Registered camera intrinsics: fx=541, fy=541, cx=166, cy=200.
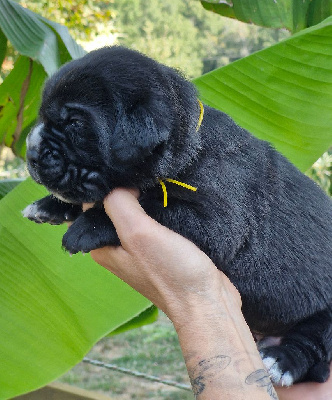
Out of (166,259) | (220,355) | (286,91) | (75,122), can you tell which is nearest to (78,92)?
(75,122)

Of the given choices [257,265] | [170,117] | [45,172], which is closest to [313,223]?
[257,265]

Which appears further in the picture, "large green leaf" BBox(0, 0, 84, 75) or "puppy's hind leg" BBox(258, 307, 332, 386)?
"large green leaf" BBox(0, 0, 84, 75)

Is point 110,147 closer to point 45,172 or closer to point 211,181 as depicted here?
point 45,172

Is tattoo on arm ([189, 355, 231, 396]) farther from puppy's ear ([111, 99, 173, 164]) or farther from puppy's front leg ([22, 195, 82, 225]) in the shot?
puppy's front leg ([22, 195, 82, 225])

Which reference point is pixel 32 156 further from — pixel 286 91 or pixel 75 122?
pixel 286 91

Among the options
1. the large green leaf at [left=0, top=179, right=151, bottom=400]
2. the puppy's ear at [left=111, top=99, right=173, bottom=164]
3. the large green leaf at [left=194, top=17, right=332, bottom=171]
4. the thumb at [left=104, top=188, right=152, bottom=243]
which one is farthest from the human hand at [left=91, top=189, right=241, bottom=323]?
the large green leaf at [left=194, top=17, right=332, bottom=171]

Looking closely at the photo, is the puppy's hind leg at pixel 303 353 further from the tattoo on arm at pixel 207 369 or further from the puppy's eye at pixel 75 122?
the puppy's eye at pixel 75 122

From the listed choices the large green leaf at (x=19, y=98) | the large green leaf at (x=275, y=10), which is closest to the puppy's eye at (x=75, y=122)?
the large green leaf at (x=19, y=98)

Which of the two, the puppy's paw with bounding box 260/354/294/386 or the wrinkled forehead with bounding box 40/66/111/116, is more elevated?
the wrinkled forehead with bounding box 40/66/111/116
